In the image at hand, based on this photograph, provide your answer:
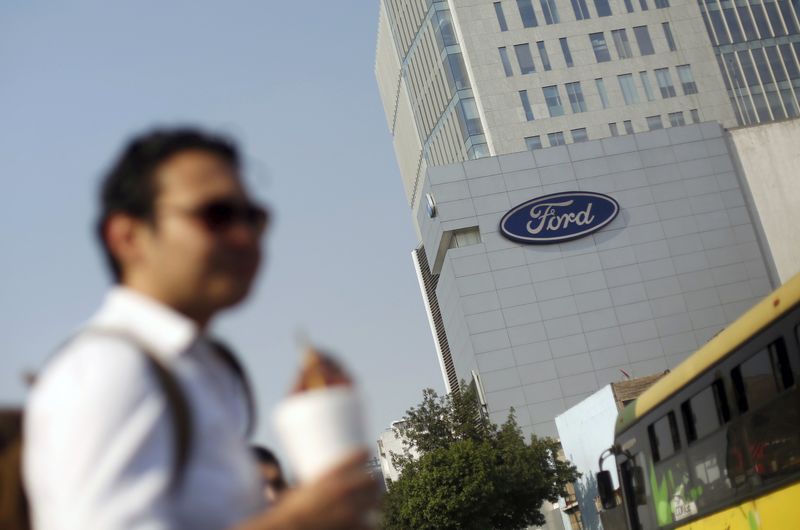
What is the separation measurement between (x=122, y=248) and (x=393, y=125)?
295ft

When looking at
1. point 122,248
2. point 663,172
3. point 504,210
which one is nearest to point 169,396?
point 122,248

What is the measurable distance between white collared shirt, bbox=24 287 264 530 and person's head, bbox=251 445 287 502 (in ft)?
2.13

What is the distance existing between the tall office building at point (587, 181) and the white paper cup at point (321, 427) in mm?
59155

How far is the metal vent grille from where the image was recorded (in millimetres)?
80062

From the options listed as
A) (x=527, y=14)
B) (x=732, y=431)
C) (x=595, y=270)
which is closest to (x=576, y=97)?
(x=527, y=14)

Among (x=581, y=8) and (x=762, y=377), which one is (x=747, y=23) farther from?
(x=762, y=377)

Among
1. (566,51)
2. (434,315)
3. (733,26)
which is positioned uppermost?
(733,26)

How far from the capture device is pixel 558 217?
64875 millimetres

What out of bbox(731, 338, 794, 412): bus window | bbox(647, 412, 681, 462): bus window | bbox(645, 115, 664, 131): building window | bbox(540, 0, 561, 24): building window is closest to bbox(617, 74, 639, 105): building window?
bbox(645, 115, 664, 131): building window

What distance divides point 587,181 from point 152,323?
65600 mm

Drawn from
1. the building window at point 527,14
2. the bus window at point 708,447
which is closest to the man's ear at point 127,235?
the bus window at point 708,447

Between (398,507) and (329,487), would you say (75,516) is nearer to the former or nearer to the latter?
(329,487)

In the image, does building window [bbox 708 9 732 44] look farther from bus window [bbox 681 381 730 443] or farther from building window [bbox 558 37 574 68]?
bus window [bbox 681 381 730 443]

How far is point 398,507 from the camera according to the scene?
38438 mm
